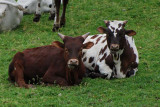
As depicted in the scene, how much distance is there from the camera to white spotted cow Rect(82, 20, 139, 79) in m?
9.73

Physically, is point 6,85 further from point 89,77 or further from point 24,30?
point 24,30

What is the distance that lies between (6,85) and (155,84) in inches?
121

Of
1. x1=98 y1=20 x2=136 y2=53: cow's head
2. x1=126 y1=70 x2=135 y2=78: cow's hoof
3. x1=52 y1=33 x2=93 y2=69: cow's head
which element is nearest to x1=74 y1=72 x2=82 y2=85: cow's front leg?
x1=52 y1=33 x2=93 y2=69: cow's head

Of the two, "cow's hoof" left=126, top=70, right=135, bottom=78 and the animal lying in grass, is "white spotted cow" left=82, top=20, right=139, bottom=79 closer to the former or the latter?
"cow's hoof" left=126, top=70, right=135, bottom=78

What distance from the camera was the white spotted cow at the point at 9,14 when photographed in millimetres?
14914

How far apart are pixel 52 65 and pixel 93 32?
18.2 feet

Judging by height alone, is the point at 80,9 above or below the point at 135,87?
above

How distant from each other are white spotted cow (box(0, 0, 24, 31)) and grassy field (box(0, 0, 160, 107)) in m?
0.29

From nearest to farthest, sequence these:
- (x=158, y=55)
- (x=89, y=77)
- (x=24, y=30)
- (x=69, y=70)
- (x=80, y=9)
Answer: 1. (x=69, y=70)
2. (x=89, y=77)
3. (x=158, y=55)
4. (x=24, y=30)
5. (x=80, y=9)

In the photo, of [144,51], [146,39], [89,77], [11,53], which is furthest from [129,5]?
[89,77]

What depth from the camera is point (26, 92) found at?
28.1 feet

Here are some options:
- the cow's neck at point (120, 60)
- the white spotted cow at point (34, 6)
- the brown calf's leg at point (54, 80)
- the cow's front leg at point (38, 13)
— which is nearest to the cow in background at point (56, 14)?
the cow's front leg at point (38, 13)

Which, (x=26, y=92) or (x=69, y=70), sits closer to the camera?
(x=26, y=92)

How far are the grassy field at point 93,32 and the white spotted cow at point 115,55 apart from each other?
28 centimetres
